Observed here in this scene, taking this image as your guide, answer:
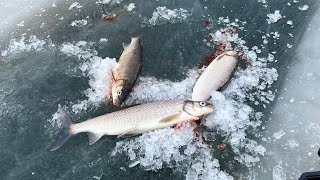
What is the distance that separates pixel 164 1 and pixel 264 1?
124cm

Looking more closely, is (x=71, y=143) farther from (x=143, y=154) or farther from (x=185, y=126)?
(x=185, y=126)

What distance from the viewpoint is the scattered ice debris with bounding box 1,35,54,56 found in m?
4.62

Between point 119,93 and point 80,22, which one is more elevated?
point 119,93

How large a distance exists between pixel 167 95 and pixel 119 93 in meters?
0.47

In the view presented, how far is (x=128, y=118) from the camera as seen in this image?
354cm

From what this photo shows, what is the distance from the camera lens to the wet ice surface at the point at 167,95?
3451mm

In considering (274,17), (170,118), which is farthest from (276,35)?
(170,118)

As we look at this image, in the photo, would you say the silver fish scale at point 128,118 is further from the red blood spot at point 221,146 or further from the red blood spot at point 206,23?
the red blood spot at point 206,23

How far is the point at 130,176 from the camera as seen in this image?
3.38 metres

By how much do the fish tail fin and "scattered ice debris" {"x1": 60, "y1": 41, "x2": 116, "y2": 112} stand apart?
278 millimetres

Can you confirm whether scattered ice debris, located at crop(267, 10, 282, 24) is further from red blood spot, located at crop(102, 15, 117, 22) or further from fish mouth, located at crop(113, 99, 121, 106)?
fish mouth, located at crop(113, 99, 121, 106)

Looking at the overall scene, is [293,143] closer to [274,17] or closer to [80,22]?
[274,17]

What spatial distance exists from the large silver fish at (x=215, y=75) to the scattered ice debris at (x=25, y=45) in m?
1.83

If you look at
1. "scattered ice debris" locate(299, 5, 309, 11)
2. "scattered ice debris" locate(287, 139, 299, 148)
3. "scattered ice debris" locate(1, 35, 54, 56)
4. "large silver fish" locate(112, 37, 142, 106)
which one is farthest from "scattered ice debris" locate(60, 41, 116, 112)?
"scattered ice debris" locate(299, 5, 309, 11)
